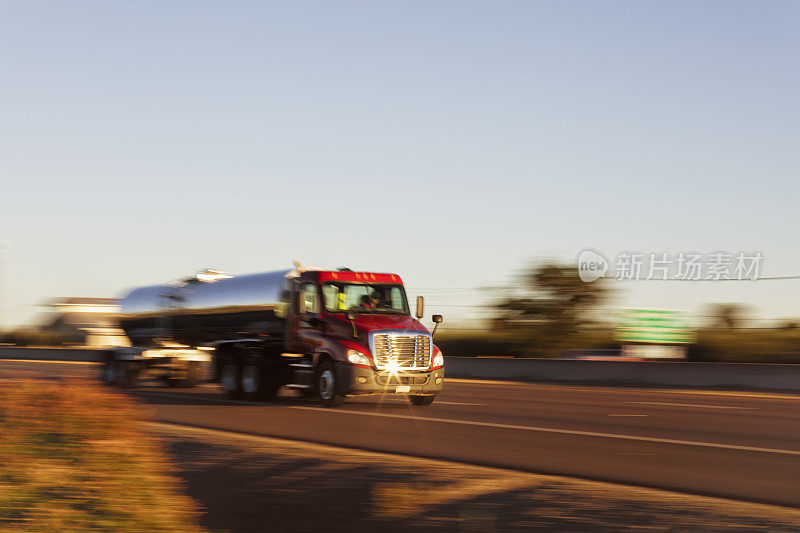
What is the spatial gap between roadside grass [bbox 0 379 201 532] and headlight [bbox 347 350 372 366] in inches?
486

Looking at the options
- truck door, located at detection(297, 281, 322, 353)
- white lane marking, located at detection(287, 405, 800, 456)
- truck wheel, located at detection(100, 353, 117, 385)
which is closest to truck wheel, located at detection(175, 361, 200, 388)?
truck wheel, located at detection(100, 353, 117, 385)

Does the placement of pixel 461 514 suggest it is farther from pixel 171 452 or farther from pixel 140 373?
pixel 140 373

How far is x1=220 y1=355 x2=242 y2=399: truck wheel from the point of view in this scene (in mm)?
23531

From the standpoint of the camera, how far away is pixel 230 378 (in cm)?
2397

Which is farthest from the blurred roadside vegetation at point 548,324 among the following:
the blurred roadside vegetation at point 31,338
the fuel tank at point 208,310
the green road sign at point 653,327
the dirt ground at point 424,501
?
the blurred roadside vegetation at point 31,338

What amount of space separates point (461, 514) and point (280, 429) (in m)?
8.01

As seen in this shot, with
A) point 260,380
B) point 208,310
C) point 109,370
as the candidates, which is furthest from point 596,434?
point 109,370

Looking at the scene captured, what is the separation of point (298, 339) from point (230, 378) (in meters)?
3.32

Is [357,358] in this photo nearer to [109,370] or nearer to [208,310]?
[208,310]

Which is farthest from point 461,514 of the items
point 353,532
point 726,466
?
point 726,466

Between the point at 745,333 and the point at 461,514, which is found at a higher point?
the point at 745,333

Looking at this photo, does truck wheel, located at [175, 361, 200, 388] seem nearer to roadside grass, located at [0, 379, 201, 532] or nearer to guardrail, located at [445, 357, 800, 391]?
guardrail, located at [445, 357, 800, 391]

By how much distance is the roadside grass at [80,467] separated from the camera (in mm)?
5758

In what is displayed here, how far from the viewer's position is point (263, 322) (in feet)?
75.2
